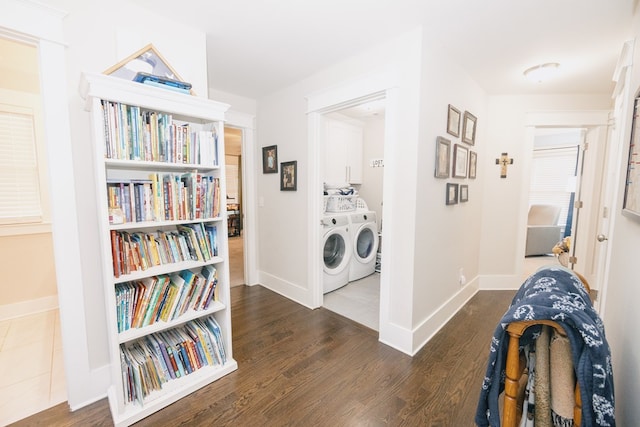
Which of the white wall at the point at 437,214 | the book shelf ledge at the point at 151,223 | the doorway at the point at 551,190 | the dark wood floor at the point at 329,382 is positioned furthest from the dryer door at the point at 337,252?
the doorway at the point at 551,190

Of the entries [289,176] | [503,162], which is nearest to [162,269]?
[289,176]

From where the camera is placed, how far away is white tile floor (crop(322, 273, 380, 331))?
2.57 meters

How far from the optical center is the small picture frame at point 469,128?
8.41 feet

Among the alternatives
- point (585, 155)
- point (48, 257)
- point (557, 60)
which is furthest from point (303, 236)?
point (585, 155)

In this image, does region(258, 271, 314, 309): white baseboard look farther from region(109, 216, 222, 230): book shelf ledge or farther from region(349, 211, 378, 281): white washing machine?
region(109, 216, 222, 230): book shelf ledge

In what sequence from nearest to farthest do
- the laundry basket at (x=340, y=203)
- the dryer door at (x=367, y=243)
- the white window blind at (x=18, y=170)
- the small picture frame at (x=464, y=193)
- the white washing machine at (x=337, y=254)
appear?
the white window blind at (x=18, y=170)
the small picture frame at (x=464, y=193)
the white washing machine at (x=337, y=254)
the laundry basket at (x=340, y=203)
the dryer door at (x=367, y=243)

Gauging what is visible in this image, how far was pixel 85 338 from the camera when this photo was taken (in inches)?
60.3

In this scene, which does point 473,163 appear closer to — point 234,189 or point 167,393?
point 167,393

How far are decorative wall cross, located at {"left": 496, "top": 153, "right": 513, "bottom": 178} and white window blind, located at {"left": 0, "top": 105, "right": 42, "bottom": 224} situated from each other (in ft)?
16.5

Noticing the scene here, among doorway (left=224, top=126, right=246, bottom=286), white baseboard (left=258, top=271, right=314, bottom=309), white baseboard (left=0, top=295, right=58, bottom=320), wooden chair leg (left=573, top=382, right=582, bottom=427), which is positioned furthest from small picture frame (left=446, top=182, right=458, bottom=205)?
doorway (left=224, top=126, right=246, bottom=286)

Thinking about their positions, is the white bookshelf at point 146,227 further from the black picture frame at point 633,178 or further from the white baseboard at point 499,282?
the white baseboard at point 499,282

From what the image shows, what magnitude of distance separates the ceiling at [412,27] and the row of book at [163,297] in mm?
1673

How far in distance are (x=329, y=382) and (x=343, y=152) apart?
9.73ft

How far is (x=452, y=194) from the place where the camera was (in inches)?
95.0
